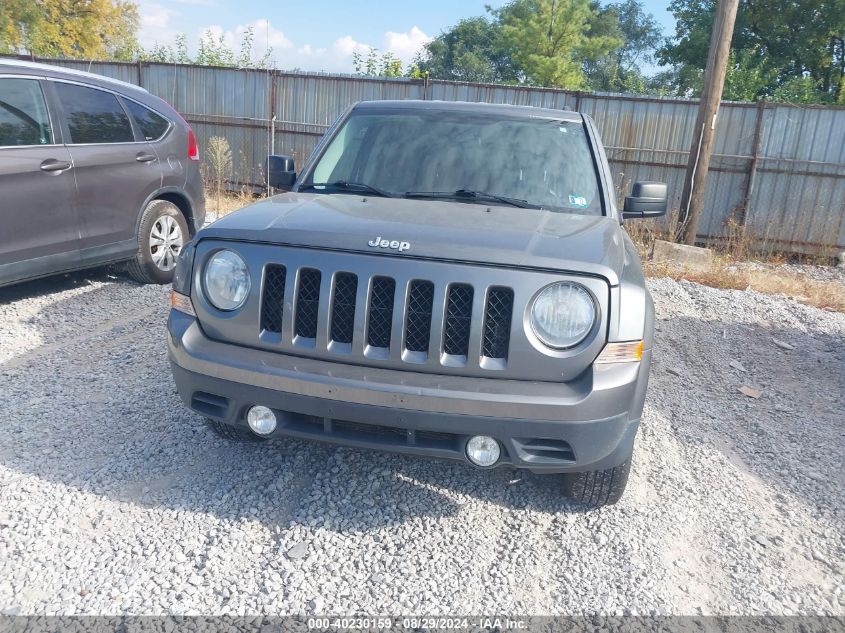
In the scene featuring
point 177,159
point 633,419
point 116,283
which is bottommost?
point 116,283

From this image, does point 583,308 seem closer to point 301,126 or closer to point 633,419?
point 633,419

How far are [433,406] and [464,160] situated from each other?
1789mm

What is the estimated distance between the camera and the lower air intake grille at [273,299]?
8.84 ft

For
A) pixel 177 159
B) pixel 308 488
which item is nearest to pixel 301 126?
pixel 177 159

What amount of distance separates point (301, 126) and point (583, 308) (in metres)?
12.0

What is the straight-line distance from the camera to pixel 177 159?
6449 millimetres

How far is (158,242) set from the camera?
6.30m

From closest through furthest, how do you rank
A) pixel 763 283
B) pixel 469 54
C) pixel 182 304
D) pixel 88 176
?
pixel 182 304 < pixel 88 176 < pixel 763 283 < pixel 469 54

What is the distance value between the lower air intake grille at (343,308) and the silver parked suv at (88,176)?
3498 millimetres

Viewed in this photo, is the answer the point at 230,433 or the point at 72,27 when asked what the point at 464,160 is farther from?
the point at 72,27

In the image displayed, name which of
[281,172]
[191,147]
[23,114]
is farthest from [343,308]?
[191,147]

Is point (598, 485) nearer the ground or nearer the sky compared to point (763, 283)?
nearer the sky

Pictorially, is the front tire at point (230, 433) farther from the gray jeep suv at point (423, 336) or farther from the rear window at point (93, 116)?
the rear window at point (93, 116)

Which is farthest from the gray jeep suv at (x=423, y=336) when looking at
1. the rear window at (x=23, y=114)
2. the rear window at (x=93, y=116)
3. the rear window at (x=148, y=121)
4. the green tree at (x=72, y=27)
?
the green tree at (x=72, y=27)
